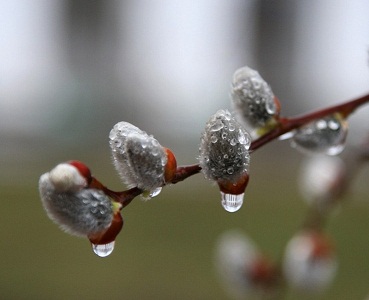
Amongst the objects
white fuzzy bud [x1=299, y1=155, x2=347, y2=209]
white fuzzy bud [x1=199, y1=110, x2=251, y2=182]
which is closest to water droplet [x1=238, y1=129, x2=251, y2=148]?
white fuzzy bud [x1=199, y1=110, x2=251, y2=182]

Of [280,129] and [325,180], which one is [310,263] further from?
Result: [280,129]

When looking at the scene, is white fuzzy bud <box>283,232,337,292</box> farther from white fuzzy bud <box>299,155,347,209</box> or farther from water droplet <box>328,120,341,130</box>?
water droplet <box>328,120,341,130</box>

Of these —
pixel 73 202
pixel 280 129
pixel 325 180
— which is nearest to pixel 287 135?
pixel 280 129

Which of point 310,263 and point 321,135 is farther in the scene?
point 310,263

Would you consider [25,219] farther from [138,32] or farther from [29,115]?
[138,32]

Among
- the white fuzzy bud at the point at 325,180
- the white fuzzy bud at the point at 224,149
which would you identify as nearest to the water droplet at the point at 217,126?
the white fuzzy bud at the point at 224,149

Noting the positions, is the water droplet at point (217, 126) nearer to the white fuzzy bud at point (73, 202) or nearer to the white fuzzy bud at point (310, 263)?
the white fuzzy bud at point (73, 202)
